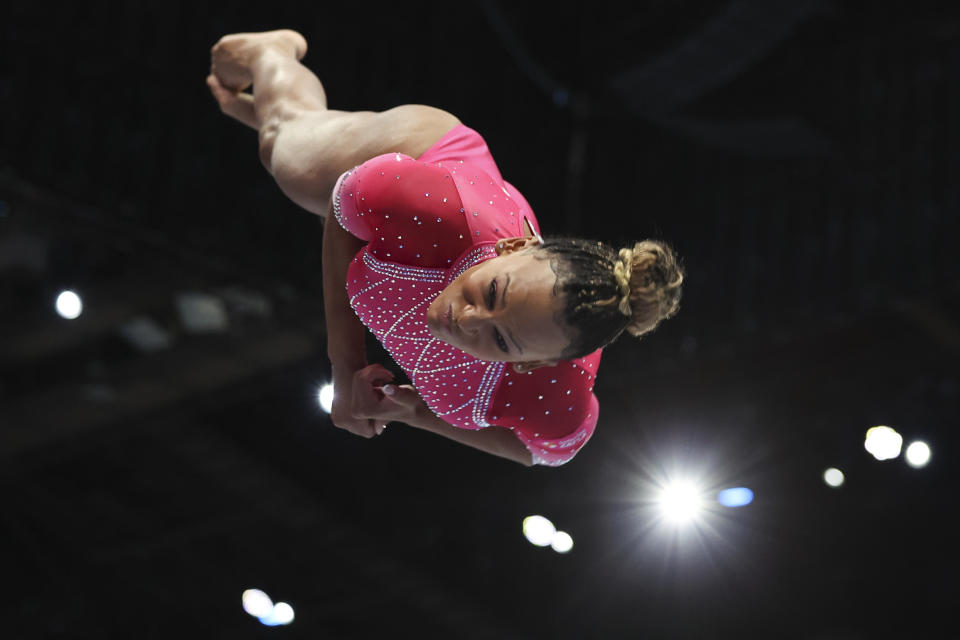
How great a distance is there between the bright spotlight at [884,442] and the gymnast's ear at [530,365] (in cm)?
227

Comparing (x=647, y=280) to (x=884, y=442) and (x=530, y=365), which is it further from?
(x=884, y=442)

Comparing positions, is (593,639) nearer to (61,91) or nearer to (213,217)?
(213,217)

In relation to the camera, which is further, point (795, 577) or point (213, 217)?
point (795, 577)

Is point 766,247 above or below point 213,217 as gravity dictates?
above

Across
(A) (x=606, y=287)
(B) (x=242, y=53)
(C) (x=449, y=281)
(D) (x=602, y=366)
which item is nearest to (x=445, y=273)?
(C) (x=449, y=281)

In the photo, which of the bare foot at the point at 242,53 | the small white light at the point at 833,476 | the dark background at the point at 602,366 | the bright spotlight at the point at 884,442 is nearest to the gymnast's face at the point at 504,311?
the bare foot at the point at 242,53

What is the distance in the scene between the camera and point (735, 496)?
14.1 ft

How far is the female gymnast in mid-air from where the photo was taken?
159cm

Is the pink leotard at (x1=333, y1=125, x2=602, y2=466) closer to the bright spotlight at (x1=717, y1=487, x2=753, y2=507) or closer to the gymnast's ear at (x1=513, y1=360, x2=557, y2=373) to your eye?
the gymnast's ear at (x1=513, y1=360, x2=557, y2=373)

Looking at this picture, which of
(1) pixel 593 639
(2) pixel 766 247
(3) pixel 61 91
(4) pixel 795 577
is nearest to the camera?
(3) pixel 61 91

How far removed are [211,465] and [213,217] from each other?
1768mm

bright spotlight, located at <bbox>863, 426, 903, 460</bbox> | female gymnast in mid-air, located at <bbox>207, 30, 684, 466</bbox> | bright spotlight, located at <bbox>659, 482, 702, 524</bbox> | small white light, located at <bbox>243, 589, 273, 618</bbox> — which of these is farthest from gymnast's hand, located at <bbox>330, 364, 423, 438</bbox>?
bright spotlight, located at <bbox>659, 482, 702, 524</bbox>

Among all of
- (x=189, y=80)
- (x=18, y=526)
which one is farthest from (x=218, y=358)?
(x=18, y=526)

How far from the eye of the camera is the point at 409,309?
1.79 m
